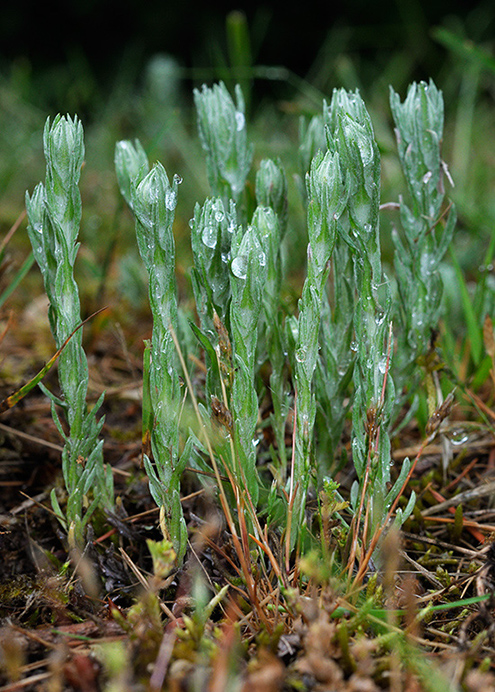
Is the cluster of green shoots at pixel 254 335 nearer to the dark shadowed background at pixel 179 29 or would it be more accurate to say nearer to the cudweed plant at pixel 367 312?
the cudweed plant at pixel 367 312

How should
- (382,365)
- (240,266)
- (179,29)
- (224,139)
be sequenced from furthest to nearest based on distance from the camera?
(179,29), (224,139), (382,365), (240,266)

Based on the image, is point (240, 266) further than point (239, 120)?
No

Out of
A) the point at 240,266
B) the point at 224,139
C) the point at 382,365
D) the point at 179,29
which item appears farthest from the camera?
the point at 179,29

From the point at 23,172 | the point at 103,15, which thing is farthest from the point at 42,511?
the point at 103,15

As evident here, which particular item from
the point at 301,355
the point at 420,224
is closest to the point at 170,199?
the point at 301,355

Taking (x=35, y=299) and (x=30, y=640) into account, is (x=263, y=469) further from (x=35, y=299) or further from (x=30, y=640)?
(x=35, y=299)

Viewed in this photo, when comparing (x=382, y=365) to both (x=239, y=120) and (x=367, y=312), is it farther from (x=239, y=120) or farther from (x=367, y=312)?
(x=239, y=120)

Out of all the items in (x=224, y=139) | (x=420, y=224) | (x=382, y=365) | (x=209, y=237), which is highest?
(x=224, y=139)

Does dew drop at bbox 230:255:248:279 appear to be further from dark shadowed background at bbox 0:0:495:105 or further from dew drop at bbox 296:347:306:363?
dark shadowed background at bbox 0:0:495:105

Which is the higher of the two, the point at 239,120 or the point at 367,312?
the point at 239,120
